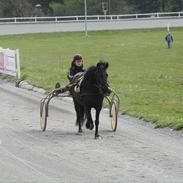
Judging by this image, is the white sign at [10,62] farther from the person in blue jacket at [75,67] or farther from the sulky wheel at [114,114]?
the sulky wheel at [114,114]

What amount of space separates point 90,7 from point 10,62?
77.8 metres

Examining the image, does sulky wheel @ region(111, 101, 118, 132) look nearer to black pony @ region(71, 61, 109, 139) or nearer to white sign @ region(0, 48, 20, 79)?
black pony @ region(71, 61, 109, 139)

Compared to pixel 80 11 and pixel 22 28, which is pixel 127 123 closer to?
pixel 22 28

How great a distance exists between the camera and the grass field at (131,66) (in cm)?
1808

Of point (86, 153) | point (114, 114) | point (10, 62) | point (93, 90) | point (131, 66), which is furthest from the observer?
point (131, 66)

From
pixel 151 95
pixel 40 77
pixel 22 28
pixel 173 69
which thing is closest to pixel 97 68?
pixel 151 95

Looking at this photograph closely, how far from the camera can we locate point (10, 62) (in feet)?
97.0

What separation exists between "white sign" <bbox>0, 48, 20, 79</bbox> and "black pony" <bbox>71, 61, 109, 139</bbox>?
583 inches

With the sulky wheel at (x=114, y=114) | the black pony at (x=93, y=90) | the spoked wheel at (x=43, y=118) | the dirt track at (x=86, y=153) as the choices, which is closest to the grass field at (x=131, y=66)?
the sulky wheel at (x=114, y=114)

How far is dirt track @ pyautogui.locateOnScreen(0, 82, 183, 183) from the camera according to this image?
9.67 metres

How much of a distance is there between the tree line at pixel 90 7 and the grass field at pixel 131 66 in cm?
3580

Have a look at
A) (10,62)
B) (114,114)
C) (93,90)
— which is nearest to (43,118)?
(114,114)

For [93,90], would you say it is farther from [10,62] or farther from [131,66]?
[131,66]

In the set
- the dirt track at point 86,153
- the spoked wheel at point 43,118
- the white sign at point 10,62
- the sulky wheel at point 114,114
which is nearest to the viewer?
the dirt track at point 86,153
